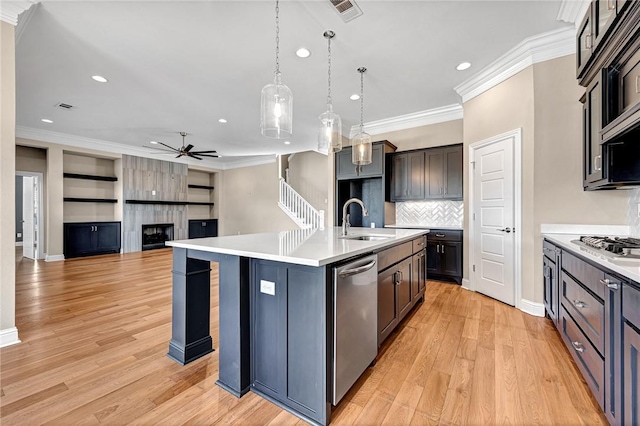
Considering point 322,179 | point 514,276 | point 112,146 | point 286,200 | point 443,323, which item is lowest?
point 443,323

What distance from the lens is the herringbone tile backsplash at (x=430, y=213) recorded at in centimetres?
493

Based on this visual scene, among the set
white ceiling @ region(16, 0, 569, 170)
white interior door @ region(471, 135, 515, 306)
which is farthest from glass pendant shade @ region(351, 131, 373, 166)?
white interior door @ region(471, 135, 515, 306)

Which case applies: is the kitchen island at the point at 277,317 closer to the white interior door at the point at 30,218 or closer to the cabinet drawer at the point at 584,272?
the cabinet drawer at the point at 584,272

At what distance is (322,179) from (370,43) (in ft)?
20.2

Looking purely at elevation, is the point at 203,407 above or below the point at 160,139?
below

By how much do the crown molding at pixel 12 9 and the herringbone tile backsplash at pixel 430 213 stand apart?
5.44 metres

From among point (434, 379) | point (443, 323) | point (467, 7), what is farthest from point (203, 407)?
point (467, 7)

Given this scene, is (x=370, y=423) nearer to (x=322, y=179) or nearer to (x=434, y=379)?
(x=434, y=379)

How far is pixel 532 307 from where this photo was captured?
3037mm

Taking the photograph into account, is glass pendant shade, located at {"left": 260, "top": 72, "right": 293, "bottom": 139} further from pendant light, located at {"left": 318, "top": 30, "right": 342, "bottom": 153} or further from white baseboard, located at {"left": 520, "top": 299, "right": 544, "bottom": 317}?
white baseboard, located at {"left": 520, "top": 299, "right": 544, "bottom": 317}

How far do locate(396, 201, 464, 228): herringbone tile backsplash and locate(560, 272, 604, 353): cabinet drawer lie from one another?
279 centimetres

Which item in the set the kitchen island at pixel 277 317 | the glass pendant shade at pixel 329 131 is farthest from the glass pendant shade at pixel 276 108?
the kitchen island at pixel 277 317

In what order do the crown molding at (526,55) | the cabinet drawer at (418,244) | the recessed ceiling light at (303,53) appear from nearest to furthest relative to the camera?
the crown molding at (526,55)
the cabinet drawer at (418,244)
the recessed ceiling light at (303,53)

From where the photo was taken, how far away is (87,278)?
4.70 m
